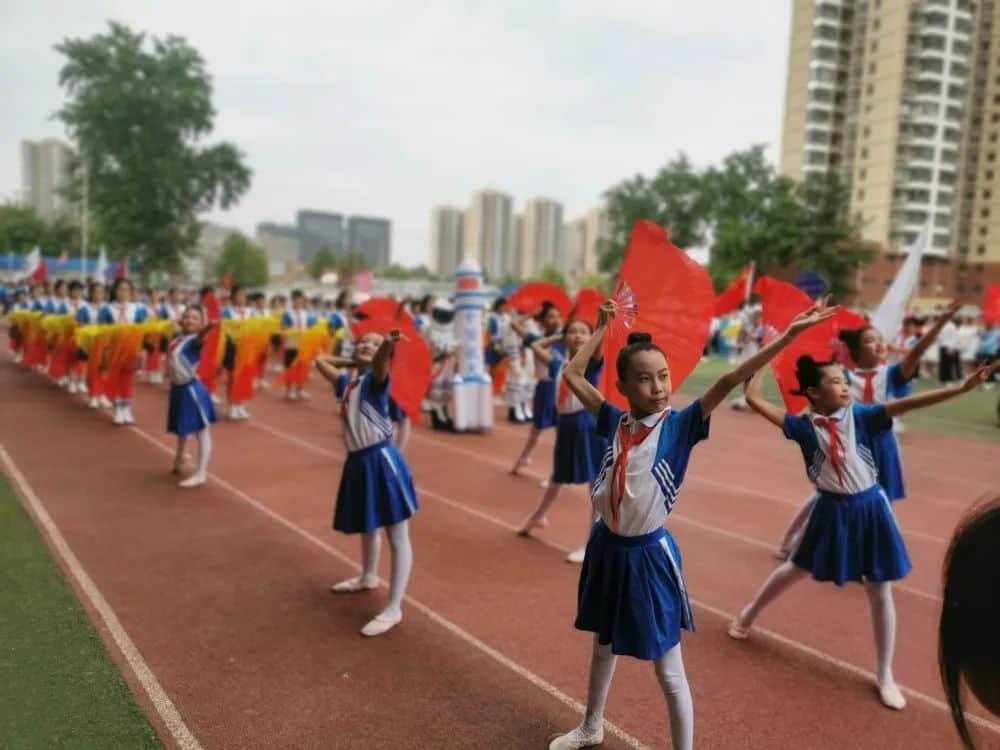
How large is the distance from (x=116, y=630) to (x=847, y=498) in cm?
398

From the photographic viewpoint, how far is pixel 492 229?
120812 mm

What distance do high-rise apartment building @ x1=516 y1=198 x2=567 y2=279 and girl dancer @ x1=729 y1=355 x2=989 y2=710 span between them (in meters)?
119

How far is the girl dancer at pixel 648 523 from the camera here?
2637 millimetres

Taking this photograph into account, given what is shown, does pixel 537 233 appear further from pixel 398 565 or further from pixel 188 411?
pixel 398 565

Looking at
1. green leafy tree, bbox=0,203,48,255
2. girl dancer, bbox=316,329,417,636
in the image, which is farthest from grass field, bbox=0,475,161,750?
green leafy tree, bbox=0,203,48,255

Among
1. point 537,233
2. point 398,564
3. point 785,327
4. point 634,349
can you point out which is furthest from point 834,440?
point 537,233

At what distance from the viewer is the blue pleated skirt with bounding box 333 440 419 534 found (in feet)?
13.6

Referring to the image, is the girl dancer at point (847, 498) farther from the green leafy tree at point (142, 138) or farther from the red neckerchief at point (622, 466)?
the green leafy tree at point (142, 138)

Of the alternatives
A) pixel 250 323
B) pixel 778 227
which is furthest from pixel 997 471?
pixel 778 227

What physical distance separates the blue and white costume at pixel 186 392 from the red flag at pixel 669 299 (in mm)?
5359

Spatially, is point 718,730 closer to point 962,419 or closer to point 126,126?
Result: point 962,419

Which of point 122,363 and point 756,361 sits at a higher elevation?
point 756,361

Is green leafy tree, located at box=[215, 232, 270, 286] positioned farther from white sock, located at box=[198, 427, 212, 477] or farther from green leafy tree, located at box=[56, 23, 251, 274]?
white sock, located at box=[198, 427, 212, 477]

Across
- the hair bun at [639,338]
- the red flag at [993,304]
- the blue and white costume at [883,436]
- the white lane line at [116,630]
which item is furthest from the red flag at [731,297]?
the red flag at [993,304]
